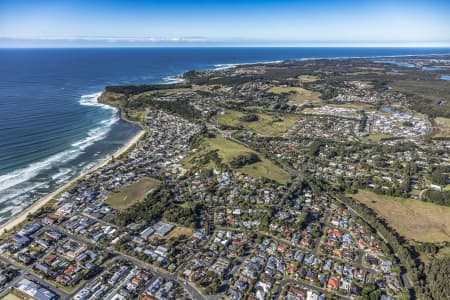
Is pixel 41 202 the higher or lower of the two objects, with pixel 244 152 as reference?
lower

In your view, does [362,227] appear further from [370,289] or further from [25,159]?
[25,159]

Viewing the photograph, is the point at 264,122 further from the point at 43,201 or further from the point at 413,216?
the point at 43,201

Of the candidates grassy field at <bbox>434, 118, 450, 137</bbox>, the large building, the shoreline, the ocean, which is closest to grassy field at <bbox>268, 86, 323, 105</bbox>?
grassy field at <bbox>434, 118, 450, 137</bbox>

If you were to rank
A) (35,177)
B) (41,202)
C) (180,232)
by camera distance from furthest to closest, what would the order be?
(35,177) < (41,202) < (180,232)

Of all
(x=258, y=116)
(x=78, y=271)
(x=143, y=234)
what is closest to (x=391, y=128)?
(x=258, y=116)

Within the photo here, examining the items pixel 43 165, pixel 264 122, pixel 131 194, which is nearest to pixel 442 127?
pixel 264 122

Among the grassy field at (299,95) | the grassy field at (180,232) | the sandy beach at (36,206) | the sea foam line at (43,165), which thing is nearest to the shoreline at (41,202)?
the sandy beach at (36,206)

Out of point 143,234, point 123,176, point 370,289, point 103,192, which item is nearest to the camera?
point 370,289
